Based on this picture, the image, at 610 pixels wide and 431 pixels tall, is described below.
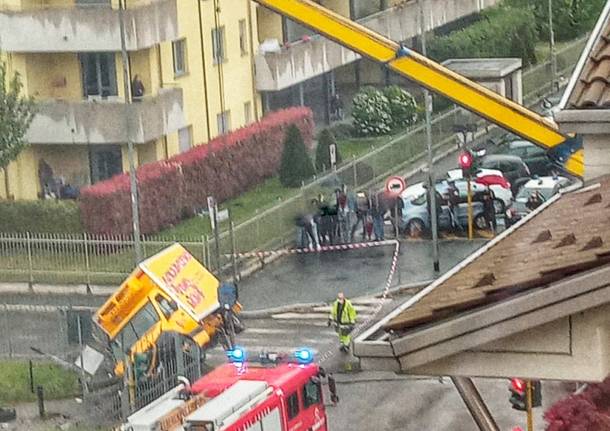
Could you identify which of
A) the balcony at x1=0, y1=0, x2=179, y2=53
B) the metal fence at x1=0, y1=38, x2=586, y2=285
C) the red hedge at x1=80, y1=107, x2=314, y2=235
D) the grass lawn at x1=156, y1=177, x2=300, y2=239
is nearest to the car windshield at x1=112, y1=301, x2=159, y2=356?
the metal fence at x1=0, y1=38, x2=586, y2=285

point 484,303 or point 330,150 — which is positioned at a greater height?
point 484,303

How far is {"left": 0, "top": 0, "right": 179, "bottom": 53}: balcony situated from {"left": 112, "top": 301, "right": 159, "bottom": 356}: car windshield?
15.4 metres

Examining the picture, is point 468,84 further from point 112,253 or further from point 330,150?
point 330,150

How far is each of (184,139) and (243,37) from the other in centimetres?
443

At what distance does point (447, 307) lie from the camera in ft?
18.4

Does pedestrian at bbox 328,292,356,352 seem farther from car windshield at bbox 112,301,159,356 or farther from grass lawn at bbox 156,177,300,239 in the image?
grass lawn at bbox 156,177,300,239

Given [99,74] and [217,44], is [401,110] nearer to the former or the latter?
[217,44]

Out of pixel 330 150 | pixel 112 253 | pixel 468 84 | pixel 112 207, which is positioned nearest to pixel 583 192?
pixel 468 84

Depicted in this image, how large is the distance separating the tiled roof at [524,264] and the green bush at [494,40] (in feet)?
161

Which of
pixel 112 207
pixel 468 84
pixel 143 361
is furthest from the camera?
pixel 112 207

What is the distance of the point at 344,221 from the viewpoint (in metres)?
37.5

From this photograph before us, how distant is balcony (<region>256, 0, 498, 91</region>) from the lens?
4728cm

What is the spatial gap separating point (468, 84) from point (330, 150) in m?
19.6

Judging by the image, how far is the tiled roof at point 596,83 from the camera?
7.44m
